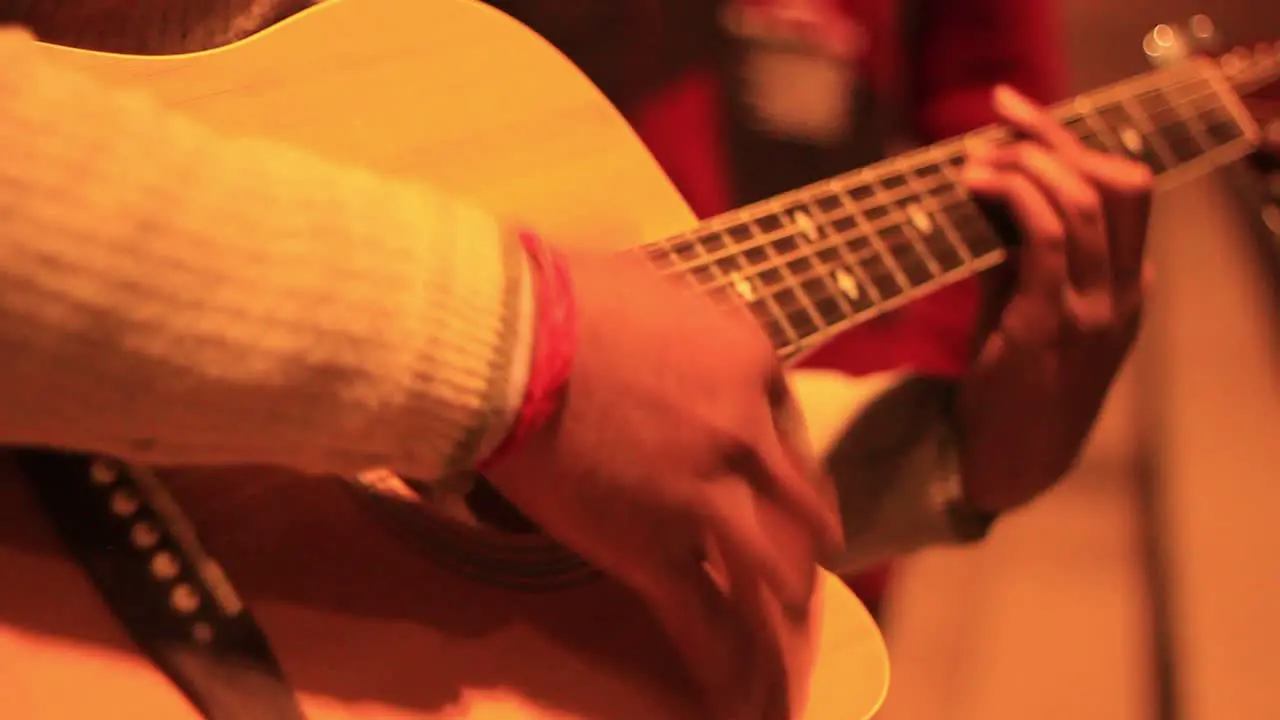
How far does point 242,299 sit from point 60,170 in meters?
0.06

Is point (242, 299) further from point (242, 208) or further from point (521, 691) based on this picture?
point (521, 691)

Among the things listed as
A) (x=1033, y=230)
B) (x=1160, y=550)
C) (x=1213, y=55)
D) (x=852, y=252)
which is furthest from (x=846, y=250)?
(x=1160, y=550)

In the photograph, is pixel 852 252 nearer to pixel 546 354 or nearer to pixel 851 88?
pixel 546 354

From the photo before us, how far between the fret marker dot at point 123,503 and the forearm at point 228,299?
0.07 m

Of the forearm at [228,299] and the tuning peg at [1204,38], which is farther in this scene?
the tuning peg at [1204,38]

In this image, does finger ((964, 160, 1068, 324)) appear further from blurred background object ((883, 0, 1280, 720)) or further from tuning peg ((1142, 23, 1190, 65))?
blurred background object ((883, 0, 1280, 720))

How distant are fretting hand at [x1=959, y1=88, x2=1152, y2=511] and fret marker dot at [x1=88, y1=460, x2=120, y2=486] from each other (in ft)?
1.71

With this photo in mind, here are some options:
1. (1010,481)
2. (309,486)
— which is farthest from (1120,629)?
(309,486)

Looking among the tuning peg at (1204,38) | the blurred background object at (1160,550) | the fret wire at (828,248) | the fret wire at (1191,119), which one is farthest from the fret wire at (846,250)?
the blurred background object at (1160,550)

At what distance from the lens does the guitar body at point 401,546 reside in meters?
0.38

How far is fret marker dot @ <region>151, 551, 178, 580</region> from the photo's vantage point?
0.39 metres

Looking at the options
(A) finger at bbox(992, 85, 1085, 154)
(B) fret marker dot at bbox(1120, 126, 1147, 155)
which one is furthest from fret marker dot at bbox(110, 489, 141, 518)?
(B) fret marker dot at bbox(1120, 126, 1147, 155)

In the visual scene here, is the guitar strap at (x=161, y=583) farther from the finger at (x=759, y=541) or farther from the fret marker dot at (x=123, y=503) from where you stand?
the finger at (x=759, y=541)

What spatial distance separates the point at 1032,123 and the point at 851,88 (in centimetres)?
28
